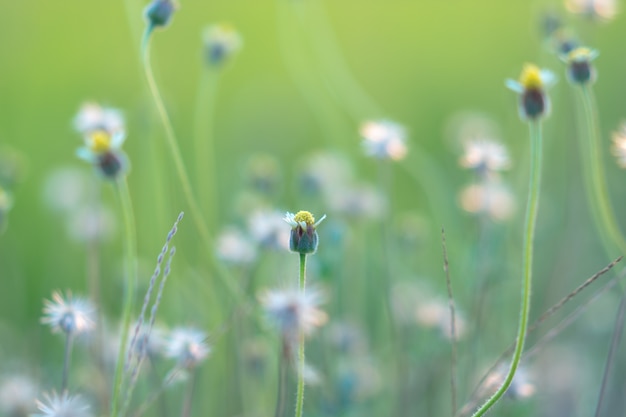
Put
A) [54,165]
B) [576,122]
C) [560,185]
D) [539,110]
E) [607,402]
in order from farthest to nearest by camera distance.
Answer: [54,165] → [560,185] → [576,122] → [607,402] → [539,110]

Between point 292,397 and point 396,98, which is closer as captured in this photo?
point 292,397

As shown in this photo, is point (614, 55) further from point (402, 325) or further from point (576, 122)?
point (402, 325)

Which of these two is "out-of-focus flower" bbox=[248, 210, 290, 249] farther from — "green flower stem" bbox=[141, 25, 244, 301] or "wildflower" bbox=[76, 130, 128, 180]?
"wildflower" bbox=[76, 130, 128, 180]

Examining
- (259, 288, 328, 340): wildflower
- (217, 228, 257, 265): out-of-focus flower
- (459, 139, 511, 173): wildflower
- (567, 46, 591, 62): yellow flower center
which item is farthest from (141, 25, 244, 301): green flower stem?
(567, 46, 591, 62): yellow flower center

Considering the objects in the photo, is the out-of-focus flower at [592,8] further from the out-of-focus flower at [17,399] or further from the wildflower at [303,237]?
the out-of-focus flower at [17,399]

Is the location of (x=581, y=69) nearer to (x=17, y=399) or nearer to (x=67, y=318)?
(x=67, y=318)

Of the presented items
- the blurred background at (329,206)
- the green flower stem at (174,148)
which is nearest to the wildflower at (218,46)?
the blurred background at (329,206)

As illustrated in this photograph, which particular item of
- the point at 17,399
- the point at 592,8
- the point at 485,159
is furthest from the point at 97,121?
the point at 592,8

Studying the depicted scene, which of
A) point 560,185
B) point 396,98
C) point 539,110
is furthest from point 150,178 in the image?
point 396,98

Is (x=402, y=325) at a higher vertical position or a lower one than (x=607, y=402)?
higher
